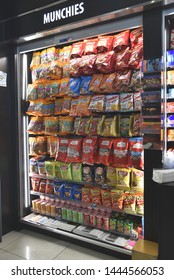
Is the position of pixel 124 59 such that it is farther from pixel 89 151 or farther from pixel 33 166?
pixel 33 166

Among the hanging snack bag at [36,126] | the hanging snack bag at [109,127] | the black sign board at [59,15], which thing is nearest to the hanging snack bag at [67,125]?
the hanging snack bag at [36,126]

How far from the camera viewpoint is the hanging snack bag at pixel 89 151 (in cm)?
259

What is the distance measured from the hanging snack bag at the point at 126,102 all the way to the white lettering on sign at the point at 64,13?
3.09 feet

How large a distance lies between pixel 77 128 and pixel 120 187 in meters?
0.88

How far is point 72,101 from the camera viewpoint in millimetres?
2768

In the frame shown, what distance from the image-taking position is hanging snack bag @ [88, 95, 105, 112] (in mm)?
2510

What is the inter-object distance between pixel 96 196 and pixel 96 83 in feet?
4.44

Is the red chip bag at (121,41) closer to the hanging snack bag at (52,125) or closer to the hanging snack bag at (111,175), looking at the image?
the hanging snack bag at (52,125)

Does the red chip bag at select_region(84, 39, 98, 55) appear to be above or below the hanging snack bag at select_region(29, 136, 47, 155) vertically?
above

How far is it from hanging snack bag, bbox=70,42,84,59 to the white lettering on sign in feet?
1.44

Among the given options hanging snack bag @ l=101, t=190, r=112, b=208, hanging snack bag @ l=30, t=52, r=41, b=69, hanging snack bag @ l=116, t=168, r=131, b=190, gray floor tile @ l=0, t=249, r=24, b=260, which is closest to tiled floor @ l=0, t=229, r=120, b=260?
gray floor tile @ l=0, t=249, r=24, b=260

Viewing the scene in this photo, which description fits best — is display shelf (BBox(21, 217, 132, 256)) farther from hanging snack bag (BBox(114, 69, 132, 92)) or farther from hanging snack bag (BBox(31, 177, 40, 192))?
hanging snack bag (BBox(114, 69, 132, 92))

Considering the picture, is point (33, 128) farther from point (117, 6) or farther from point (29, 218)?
point (117, 6)
